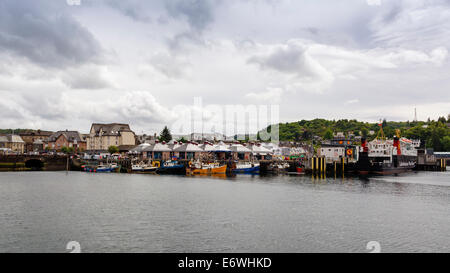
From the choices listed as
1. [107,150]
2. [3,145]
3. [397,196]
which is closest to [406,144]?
[397,196]

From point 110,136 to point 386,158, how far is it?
99.8 m

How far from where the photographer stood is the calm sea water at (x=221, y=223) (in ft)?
69.5

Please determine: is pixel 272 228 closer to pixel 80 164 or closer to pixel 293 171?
pixel 293 171

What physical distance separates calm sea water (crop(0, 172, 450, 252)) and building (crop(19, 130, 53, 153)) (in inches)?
5363

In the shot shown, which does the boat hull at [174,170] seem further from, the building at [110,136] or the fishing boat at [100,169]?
the building at [110,136]

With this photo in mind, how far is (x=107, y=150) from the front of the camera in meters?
135

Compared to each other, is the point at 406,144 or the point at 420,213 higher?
the point at 406,144

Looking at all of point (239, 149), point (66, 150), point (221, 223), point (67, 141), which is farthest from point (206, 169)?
point (67, 141)

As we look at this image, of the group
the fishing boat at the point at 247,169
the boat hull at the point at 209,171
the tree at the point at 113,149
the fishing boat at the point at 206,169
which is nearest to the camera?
the boat hull at the point at 209,171

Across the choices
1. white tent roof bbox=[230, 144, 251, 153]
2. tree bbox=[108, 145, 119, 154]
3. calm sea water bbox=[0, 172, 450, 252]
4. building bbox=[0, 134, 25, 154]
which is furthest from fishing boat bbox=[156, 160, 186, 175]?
building bbox=[0, 134, 25, 154]

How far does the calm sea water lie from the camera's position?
2117 centimetres

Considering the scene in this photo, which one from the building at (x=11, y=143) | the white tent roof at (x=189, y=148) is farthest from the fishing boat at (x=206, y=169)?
the building at (x=11, y=143)

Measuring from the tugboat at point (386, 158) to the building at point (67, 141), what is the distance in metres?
114
